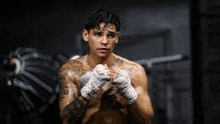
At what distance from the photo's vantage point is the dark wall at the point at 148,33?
1991 mm

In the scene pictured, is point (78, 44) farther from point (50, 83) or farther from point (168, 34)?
point (168, 34)

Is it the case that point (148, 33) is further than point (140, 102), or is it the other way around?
point (148, 33)

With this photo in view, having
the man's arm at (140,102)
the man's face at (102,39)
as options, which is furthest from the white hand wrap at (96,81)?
the man's arm at (140,102)

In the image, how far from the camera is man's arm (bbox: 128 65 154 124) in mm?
1728

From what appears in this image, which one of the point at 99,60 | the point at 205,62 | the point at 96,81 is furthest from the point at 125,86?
the point at 205,62

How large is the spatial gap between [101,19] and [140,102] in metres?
0.63

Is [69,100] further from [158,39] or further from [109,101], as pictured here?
[158,39]

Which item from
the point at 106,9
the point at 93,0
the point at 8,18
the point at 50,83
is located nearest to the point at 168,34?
the point at 106,9

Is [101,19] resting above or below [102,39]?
above

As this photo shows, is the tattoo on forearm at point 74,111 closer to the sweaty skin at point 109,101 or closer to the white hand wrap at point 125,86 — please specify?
the sweaty skin at point 109,101

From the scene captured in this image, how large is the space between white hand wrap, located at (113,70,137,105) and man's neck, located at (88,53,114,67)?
235 millimetres

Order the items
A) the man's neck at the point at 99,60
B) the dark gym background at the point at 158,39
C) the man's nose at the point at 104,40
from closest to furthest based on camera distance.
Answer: the man's nose at the point at 104,40, the man's neck at the point at 99,60, the dark gym background at the point at 158,39

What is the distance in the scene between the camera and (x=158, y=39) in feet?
6.53

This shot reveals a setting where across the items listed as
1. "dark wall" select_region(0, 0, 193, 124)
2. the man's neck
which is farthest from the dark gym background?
the man's neck
